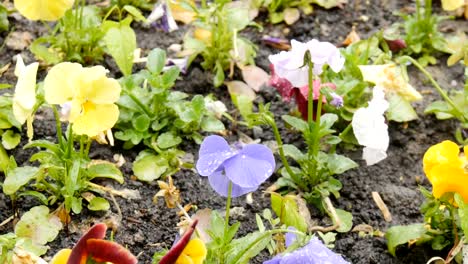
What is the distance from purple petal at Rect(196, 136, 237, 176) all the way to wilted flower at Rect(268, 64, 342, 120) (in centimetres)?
65

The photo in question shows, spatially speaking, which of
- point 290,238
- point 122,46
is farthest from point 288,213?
point 122,46

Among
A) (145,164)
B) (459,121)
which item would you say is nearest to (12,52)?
(145,164)

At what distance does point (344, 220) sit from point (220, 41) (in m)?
0.71

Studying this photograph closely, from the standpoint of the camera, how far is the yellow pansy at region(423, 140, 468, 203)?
1.89 metres

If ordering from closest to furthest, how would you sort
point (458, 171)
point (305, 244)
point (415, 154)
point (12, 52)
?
point (305, 244), point (458, 171), point (415, 154), point (12, 52)

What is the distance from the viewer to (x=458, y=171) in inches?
74.4

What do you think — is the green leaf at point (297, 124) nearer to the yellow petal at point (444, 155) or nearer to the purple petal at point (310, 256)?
the yellow petal at point (444, 155)

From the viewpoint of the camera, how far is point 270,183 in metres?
2.27

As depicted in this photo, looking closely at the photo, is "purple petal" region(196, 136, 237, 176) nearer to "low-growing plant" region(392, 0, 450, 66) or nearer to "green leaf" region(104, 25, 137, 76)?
"green leaf" region(104, 25, 137, 76)

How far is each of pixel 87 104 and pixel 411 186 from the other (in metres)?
0.92

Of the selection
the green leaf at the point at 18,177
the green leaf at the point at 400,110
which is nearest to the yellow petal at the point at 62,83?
the green leaf at the point at 18,177

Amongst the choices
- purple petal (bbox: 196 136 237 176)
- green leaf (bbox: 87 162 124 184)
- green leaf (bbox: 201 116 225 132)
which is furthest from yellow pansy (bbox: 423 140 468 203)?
green leaf (bbox: 87 162 124 184)

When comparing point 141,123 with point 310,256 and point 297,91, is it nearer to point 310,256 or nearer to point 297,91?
point 297,91

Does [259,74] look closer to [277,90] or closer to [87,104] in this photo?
[277,90]
